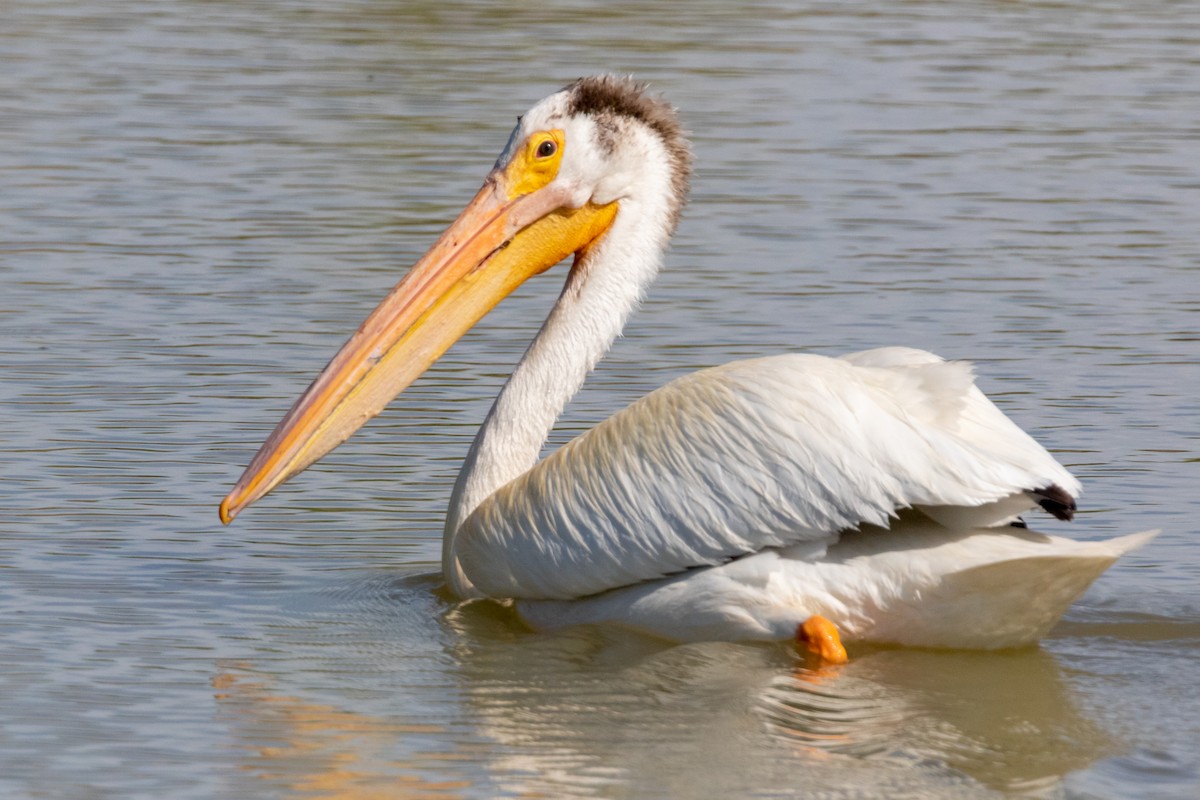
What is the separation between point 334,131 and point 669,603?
708cm

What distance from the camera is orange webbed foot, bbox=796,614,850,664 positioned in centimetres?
516

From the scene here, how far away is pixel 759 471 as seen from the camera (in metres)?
5.19

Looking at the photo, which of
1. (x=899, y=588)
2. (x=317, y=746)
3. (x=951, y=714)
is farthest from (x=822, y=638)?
(x=317, y=746)

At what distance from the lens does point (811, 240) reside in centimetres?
977

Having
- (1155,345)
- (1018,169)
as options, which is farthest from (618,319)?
(1018,169)

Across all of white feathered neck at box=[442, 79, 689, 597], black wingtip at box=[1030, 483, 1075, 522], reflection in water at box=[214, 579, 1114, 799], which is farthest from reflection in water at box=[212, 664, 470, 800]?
black wingtip at box=[1030, 483, 1075, 522]

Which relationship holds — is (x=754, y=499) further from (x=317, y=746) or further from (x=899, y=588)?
(x=317, y=746)

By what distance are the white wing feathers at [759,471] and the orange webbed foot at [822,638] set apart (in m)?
0.20

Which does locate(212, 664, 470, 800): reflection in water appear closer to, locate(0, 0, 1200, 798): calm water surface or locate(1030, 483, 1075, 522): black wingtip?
locate(0, 0, 1200, 798): calm water surface

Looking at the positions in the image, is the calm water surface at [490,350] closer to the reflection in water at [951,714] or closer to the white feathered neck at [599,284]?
the reflection in water at [951,714]

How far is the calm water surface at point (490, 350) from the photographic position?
4836mm

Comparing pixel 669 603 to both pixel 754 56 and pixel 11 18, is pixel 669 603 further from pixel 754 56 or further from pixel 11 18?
pixel 11 18

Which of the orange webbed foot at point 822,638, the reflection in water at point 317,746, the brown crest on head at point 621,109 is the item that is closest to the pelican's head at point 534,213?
the brown crest on head at point 621,109

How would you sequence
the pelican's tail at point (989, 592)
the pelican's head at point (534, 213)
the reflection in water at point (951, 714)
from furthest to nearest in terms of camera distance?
the pelican's head at point (534, 213) < the pelican's tail at point (989, 592) < the reflection in water at point (951, 714)
